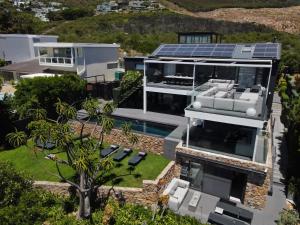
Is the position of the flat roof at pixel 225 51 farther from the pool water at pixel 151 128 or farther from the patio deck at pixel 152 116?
the pool water at pixel 151 128

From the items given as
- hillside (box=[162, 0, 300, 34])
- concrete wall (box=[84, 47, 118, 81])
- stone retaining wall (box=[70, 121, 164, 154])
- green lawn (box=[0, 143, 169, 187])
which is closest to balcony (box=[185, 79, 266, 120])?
stone retaining wall (box=[70, 121, 164, 154])

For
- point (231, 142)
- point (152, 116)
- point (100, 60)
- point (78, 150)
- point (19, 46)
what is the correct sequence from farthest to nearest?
Answer: 1. point (19, 46)
2. point (100, 60)
3. point (152, 116)
4. point (231, 142)
5. point (78, 150)

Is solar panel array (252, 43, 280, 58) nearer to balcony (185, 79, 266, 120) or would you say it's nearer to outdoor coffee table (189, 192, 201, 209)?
balcony (185, 79, 266, 120)

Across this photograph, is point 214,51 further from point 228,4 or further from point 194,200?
point 228,4

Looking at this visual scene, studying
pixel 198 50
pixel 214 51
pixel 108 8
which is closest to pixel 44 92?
pixel 198 50

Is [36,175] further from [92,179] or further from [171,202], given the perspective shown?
[171,202]

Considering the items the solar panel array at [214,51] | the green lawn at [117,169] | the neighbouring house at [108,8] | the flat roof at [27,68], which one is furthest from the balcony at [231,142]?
the neighbouring house at [108,8]
